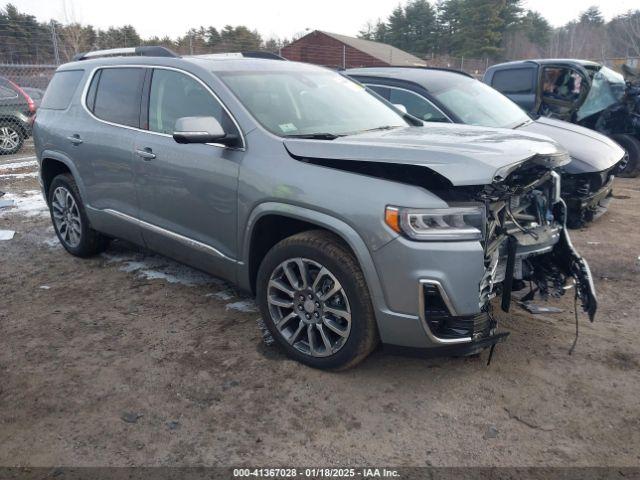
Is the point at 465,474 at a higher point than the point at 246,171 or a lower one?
lower

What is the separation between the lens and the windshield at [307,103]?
3.43 meters

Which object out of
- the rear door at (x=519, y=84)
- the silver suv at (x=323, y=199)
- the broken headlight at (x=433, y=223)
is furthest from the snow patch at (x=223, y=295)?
the rear door at (x=519, y=84)

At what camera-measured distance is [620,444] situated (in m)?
2.49

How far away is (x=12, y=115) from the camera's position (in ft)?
37.5

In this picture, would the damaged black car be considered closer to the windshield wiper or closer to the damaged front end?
the damaged front end

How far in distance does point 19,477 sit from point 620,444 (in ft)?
9.04

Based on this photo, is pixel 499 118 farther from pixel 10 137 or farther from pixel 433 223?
pixel 10 137

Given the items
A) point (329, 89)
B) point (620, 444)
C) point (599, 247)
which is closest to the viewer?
point (620, 444)

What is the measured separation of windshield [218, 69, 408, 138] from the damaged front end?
114 centimetres

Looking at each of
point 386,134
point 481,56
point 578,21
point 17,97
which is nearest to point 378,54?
point 481,56

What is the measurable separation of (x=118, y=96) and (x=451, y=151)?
9.67ft

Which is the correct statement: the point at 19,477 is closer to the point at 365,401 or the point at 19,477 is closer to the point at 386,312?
the point at 365,401

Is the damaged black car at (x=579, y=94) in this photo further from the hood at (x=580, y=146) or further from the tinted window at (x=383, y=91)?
the tinted window at (x=383, y=91)

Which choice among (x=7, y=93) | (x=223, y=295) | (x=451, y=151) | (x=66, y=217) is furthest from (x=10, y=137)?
(x=451, y=151)
